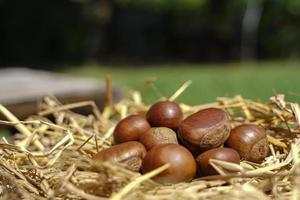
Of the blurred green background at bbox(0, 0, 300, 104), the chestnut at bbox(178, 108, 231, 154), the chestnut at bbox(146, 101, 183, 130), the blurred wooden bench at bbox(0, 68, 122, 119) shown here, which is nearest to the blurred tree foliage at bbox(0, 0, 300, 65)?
the blurred green background at bbox(0, 0, 300, 104)

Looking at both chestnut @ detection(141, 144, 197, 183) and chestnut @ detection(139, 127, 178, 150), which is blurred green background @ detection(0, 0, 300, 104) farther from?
chestnut @ detection(141, 144, 197, 183)

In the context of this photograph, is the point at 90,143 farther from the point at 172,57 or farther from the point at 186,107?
the point at 172,57

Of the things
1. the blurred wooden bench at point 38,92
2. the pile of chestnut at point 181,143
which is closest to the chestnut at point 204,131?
the pile of chestnut at point 181,143

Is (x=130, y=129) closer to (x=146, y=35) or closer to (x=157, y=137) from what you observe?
(x=157, y=137)

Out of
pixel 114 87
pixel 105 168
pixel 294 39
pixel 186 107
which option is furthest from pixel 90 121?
pixel 294 39

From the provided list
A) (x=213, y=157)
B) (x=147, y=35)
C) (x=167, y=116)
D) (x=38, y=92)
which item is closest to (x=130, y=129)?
(x=167, y=116)

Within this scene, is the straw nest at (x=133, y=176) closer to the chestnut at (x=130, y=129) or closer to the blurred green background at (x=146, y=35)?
the chestnut at (x=130, y=129)
